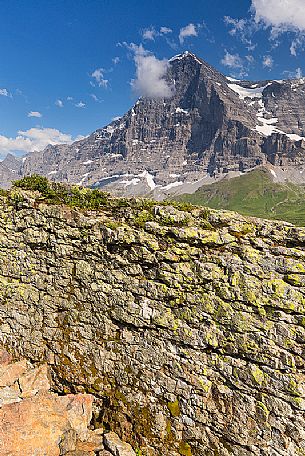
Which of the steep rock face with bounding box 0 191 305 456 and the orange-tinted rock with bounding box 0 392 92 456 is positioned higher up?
the steep rock face with bounding box 0 191 305 456

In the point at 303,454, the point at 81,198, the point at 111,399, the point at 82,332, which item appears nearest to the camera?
the point at 303,454

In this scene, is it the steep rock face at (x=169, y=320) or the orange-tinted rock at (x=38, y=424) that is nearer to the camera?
the orange-tinted rock at (x=38, y=424)

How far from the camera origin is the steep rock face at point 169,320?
16734 mm

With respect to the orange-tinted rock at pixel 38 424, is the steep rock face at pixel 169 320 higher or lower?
higher

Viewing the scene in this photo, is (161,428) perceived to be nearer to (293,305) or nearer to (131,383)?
(131,383)

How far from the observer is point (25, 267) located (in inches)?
997

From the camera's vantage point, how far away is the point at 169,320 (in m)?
19.6

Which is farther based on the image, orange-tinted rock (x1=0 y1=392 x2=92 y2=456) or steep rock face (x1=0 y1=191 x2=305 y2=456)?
steep rock face (x1=0 y1=191 x2=305 y2=456)

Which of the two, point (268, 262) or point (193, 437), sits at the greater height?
point (268, 262)

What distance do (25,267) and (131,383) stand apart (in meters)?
12.8

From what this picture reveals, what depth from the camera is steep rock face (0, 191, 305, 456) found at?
659 inches

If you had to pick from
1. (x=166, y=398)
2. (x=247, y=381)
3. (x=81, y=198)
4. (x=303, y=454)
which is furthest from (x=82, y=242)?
(x=303, y=454)

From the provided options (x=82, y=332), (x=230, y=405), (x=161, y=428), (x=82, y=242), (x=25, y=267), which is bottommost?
(x=161, y=428)

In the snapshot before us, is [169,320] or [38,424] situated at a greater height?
[169,320]
